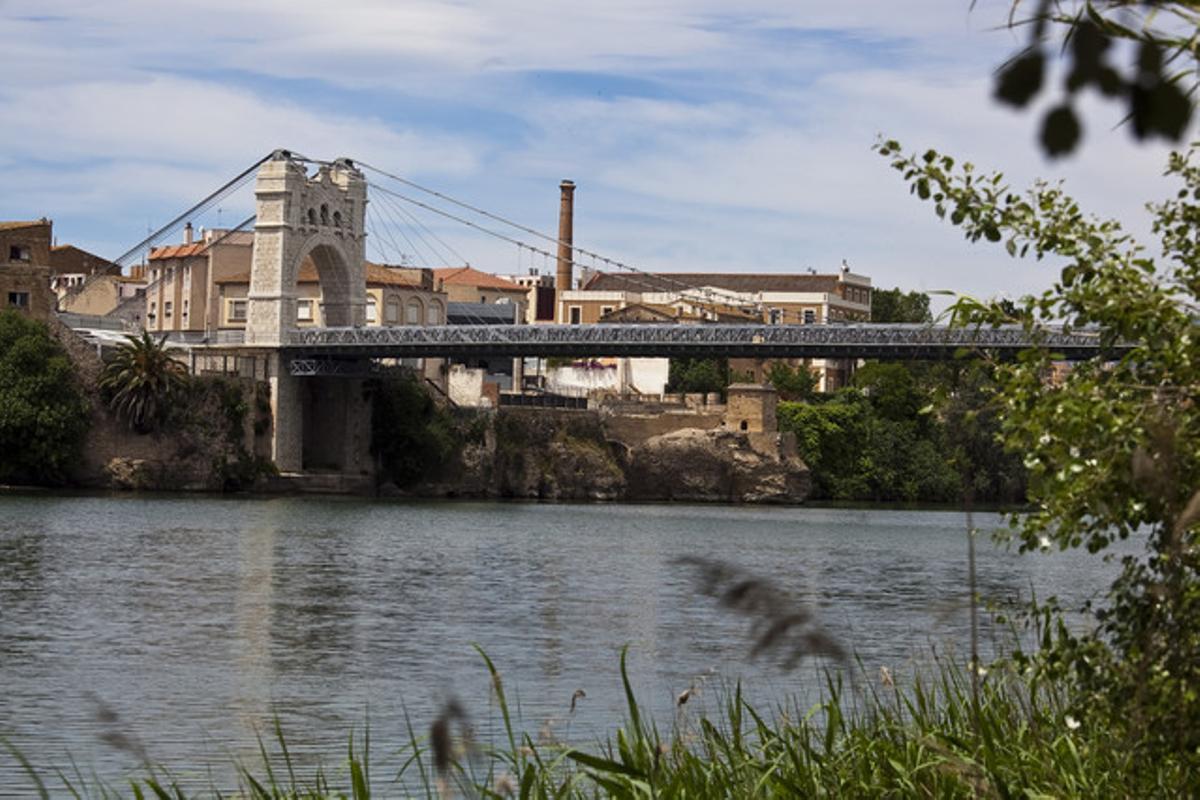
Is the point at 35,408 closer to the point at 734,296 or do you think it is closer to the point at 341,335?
the point at 341,335

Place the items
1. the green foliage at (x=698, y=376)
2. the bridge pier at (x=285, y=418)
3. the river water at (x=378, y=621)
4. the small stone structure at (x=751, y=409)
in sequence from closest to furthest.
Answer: the river water at (x=378, y=621) → the bridge pier at (x=285, y=418) → the small stone structure at (x=751, y=409) → the green foliage at (x=698, y=376)

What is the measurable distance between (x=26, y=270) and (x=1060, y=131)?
53452mm

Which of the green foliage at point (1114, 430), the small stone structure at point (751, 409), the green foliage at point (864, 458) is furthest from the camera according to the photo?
the green foliage at point (864, 458)

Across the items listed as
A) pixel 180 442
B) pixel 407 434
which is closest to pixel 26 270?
pixel 180 442

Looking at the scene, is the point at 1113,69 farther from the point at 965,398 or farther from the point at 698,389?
the point at 698,389

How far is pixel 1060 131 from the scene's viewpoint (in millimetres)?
1866

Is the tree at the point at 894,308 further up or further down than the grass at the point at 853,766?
further up

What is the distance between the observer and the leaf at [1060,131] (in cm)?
185

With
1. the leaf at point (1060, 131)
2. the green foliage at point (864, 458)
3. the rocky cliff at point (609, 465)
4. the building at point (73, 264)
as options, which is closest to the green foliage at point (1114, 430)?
the leaf at point (1060, 131)

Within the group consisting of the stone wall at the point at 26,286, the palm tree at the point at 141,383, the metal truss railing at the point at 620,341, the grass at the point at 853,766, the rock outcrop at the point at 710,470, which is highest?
the stone wall at the point at 26,286

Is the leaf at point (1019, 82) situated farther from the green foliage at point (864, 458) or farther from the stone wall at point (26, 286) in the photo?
the green foliage at point (864, 458)

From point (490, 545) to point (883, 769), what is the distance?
85.1ft

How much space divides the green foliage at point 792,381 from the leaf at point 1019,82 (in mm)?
74863

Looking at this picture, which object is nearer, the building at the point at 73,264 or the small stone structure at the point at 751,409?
the small stone structure at the point at 751,409
